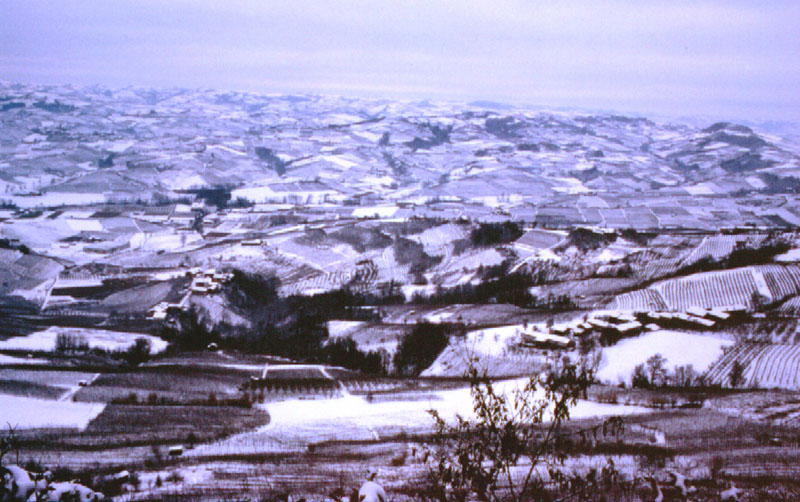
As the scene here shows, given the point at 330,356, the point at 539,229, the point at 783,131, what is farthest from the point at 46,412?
the point at 783,131

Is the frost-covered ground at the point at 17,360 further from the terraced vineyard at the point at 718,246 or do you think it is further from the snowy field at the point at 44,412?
the terraced vineyard at the point at 718,246

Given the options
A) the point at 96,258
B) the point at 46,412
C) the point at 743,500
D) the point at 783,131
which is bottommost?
the point at 96,258

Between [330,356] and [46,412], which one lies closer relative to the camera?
[46,412]

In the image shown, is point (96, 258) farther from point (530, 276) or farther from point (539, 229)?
point (539, 229)

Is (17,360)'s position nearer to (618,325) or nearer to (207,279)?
(207,279)

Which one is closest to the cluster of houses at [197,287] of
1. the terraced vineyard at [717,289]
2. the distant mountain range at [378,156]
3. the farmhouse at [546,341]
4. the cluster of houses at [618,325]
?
the farmhouse at [546,341]

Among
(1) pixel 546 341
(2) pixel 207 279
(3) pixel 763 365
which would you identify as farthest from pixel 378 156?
(3) pixel 763 365
